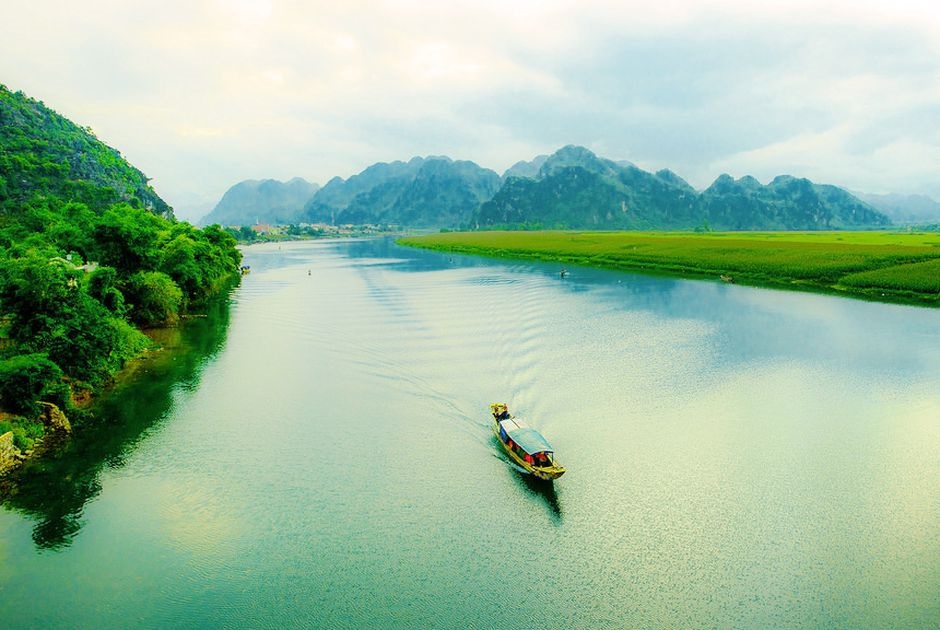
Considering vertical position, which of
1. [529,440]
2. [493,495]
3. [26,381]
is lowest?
[493,495]

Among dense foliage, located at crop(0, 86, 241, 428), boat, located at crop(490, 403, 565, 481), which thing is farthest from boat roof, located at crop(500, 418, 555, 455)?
dense foliage, located at crop(0, 86, 241, 428)

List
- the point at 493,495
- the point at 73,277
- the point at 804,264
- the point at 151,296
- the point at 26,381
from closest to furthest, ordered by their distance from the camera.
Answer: the point at 493,495, the point at 26,381, the point at 73,277, the point at 151,296, the point at 804,264

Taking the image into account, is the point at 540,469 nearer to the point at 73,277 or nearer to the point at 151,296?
the point at 73,277

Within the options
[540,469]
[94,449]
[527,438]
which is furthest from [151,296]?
[540,469]

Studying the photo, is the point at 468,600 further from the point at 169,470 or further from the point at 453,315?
the point at 453,315

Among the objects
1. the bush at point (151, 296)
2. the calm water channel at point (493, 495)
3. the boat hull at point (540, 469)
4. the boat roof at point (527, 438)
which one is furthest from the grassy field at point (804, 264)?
the bush at point (151, 296)

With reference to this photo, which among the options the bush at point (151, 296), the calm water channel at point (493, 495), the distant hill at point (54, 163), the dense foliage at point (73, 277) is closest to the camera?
the calm water channel at point (493, 495)

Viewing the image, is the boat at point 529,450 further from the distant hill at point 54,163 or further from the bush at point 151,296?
the distant hill at point 54,163
